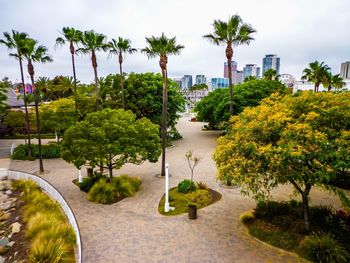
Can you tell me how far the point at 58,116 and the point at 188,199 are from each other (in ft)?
57.2

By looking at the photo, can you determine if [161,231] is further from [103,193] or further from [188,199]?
[103,193]

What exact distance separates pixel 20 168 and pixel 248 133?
67.9ft

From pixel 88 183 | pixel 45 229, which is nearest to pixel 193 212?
pixel 45 229

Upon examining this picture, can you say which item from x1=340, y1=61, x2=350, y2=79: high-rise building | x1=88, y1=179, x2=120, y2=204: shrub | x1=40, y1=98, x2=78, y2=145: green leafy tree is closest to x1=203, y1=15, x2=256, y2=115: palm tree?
x1=88, y1=179, x2=120, y2=204: shrub

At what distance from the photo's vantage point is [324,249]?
8922mm

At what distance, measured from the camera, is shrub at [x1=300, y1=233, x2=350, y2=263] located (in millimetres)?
8663

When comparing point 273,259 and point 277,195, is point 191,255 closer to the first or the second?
point 273,259

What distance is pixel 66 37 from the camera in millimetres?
22594

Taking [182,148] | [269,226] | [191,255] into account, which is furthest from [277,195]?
[182,148]

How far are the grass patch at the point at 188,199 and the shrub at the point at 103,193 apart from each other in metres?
2.88

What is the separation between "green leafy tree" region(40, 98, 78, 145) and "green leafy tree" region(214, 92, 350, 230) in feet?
64.7

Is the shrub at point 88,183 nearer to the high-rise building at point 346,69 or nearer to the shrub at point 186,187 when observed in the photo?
the shrub at point 186,187

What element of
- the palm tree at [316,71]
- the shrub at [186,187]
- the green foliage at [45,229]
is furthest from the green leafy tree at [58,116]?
the palm tree at [316,71]

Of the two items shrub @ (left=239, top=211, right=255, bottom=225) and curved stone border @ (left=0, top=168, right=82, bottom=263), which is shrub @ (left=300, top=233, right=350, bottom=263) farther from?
curved stone border @ (left=0, top=168, right=82, bottom=263)
